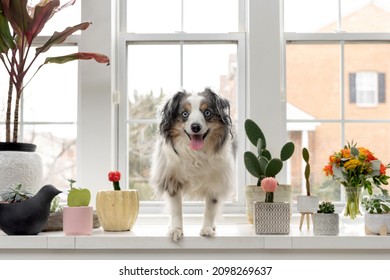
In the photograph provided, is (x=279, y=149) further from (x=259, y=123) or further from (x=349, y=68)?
(x=349, y=68)

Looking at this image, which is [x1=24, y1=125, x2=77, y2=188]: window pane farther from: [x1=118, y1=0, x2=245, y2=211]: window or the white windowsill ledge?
the white windowsill ledge

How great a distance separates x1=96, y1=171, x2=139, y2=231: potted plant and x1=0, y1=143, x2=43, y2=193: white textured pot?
354 mm

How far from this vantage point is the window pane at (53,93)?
3.14 metres

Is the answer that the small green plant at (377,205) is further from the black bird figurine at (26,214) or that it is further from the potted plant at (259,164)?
the black bird figurine at (26,214)

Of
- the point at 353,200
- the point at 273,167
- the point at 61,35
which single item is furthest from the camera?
the point at 61,35

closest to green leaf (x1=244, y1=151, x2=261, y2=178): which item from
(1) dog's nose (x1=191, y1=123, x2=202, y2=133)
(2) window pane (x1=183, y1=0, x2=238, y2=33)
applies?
(1) dog's nose (x1=191, y1=123, x2=202, y2=133)

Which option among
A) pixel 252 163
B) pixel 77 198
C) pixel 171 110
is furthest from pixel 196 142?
pixel 77 198

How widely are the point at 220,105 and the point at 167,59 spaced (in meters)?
0.77

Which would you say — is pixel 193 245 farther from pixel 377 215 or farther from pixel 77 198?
pixel 377 215

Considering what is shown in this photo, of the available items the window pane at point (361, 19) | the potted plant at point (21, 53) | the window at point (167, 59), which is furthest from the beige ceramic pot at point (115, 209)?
the window pane at point (361, 19)

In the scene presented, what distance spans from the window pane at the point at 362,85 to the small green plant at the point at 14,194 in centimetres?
165

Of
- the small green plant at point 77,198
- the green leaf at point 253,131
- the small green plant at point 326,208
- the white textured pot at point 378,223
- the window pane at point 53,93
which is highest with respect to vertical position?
the window pane at point 53,93

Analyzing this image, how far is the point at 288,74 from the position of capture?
3119 millimetres

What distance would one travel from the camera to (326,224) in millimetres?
2445
